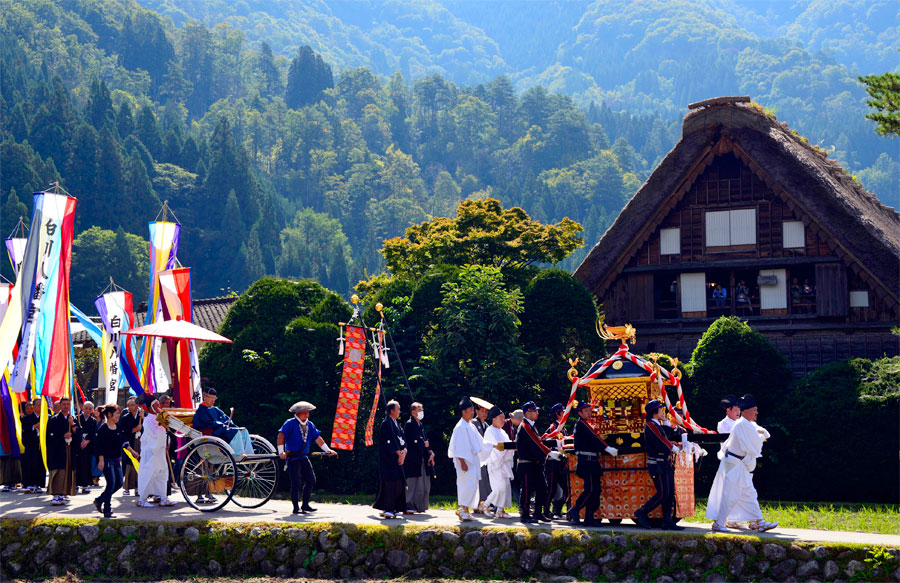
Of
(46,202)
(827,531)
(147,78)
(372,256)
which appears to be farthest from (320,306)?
(147,78)

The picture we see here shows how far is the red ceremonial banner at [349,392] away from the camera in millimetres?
17125

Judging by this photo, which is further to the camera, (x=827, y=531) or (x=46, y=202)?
(x=46, y=202)

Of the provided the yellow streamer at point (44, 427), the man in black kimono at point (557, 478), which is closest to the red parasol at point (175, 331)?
the yellow streamer at point (44, 427)

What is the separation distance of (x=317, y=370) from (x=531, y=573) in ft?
33.6

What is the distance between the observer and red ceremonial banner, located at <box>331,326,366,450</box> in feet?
56.2

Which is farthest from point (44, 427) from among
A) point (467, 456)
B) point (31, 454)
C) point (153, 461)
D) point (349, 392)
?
point (467, 456)

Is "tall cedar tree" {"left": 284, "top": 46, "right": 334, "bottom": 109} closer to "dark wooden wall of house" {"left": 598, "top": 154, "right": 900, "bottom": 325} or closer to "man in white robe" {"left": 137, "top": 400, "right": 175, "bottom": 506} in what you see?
"dark wooden wall of house" {"left": 598, "top": 154, "right": 900, "bottom": 325}

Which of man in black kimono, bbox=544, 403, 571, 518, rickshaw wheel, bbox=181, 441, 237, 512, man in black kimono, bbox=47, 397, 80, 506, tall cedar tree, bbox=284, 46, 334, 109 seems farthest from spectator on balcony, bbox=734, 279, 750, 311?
tall cedar tree, bbox=284, 46, 334, 109


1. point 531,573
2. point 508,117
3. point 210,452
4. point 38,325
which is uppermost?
point 508,117

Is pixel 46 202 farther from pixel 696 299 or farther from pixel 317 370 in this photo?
pixel 696 299

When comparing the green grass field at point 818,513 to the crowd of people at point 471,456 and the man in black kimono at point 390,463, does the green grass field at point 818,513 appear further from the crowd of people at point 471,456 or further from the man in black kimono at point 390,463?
the man in black kimono at point 390,463

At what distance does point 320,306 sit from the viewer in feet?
76.3

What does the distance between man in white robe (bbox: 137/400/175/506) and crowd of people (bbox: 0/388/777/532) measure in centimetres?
1

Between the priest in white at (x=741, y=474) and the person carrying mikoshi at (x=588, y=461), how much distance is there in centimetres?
143
